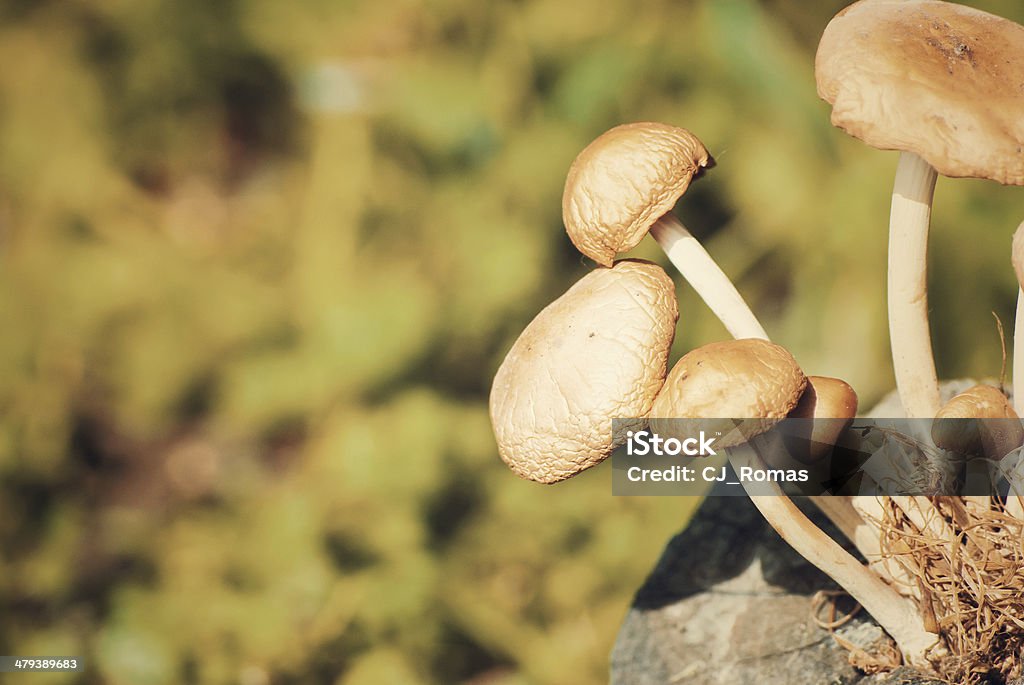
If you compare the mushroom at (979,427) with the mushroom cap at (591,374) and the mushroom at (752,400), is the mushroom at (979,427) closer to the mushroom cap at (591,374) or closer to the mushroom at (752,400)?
the mushroom at (752,400)

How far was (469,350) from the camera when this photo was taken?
1.52m

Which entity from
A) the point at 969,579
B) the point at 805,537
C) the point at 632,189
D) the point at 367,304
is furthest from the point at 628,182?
the point at 367,304

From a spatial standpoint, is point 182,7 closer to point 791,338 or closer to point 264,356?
point 264,356

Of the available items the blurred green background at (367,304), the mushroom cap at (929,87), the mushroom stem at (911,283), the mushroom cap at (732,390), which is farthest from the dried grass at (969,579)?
the blurred green background at (367,304)

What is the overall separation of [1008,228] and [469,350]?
1040 mm

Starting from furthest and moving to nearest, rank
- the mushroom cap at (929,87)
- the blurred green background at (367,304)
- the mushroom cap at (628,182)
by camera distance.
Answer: the blurred green background at (367,304) < the mushroom cap at (628,182) < the mushroom cap at (929,87)

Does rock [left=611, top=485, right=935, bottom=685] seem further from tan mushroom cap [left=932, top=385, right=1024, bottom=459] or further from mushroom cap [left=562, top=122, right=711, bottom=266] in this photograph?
mushroom cap [left=562, top=122, right=711, bottom=266]

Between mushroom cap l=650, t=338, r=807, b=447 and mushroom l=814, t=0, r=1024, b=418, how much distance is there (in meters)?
0.17

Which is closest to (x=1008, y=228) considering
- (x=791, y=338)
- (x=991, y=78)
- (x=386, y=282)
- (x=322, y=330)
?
(x=791, y=338)

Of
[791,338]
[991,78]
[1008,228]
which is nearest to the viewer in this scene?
[991,78]

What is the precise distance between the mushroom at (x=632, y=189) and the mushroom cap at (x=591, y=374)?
0.05m

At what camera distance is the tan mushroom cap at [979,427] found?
2.26ft

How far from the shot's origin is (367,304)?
1500 millimetres

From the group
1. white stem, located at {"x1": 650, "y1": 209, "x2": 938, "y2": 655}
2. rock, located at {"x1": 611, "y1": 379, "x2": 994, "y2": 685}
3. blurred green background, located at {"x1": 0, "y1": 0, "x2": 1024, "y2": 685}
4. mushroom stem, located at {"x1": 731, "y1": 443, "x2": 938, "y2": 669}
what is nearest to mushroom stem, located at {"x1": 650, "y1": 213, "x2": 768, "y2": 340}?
white stem, located at {"x1": 650, "y1": 209, "x2": 938, "y2": 655}
